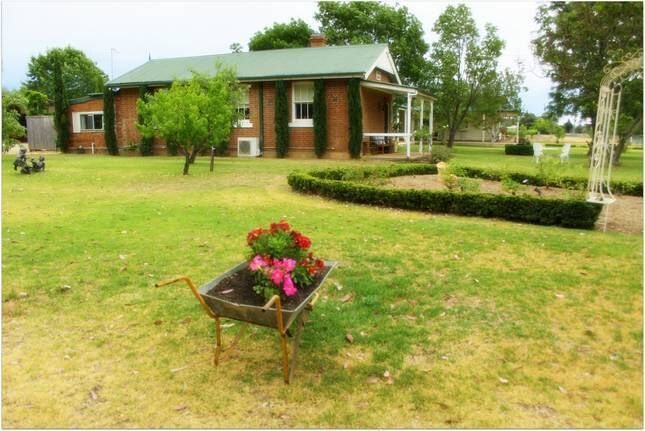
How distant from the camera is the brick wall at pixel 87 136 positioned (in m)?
29.2

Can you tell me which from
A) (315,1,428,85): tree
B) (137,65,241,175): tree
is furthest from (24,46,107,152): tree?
(137,65,241,175): tree

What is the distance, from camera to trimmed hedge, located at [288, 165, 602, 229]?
892 cm

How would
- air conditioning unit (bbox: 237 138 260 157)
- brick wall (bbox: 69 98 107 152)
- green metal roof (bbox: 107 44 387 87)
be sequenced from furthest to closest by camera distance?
brick wall (bbox: 69 98 107 152)
air conditioning unit (bbox: 237 138 260 157)
green metal roof (bbox: 107 44 387 87)

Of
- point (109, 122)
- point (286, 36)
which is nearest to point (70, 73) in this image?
point (286, 36)

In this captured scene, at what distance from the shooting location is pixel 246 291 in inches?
165

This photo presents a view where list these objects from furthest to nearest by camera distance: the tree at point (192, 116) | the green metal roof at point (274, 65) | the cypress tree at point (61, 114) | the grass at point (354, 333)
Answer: the cypress tree at point (61, 114) < the green metal roof at point (274, 65) < the tree at point (192, 116) < the grass at point (354, 333)

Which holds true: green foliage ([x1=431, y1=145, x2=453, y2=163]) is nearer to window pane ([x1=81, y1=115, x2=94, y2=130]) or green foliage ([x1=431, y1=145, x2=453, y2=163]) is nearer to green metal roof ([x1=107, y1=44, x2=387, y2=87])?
green metal roof ([x1=107, y1=44, x2=387, y2=87])

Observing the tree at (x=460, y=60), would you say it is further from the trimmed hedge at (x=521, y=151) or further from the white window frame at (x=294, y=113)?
the white window frame at (x=294, y=113)

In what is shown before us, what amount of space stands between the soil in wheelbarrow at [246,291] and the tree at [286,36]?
133 ft

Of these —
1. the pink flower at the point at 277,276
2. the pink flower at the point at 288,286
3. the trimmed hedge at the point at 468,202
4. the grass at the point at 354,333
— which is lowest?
the grass at the point at 354,333

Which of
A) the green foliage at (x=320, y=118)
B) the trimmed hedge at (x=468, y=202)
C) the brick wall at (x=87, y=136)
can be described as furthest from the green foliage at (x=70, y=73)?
the trimmed hedge at (x=468, y=202)

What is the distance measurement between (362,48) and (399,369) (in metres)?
23.5

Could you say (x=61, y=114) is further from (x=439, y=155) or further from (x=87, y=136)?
(x=439, y=155)

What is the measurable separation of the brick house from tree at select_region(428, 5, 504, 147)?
722 cm
